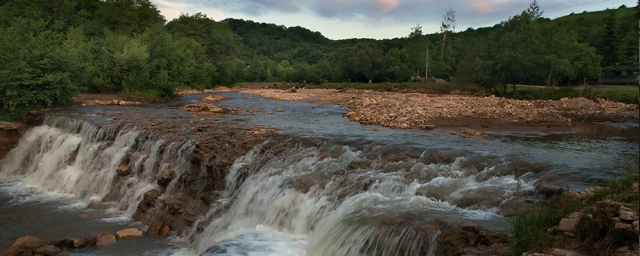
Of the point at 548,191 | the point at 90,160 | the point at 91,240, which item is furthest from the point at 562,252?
the point at 90,160

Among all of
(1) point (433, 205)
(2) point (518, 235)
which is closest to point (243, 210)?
(1) point (433, 205)

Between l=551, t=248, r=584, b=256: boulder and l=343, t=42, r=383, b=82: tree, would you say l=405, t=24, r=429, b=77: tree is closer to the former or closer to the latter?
l=343, t=42, r=383, b=82: tree

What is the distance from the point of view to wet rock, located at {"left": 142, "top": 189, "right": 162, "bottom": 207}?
34.1ft

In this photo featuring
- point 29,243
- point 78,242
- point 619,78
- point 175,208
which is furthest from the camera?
point 619,78

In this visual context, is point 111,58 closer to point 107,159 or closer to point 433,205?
point 107,159

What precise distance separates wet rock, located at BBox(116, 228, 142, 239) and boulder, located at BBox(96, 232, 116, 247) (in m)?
0.21

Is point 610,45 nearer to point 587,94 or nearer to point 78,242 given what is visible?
point 587,94

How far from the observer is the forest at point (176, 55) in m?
20.0

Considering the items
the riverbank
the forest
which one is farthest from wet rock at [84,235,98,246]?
the forest

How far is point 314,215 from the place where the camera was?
7.67 meters

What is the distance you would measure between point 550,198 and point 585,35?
56777 millimetres

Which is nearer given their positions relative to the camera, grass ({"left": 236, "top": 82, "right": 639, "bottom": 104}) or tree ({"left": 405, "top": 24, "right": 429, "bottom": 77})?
grass ({"left": 236, "top": 82, "right": 639, "bottom": 104})

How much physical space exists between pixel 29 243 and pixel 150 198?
9.06ft

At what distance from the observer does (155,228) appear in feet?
30.3
